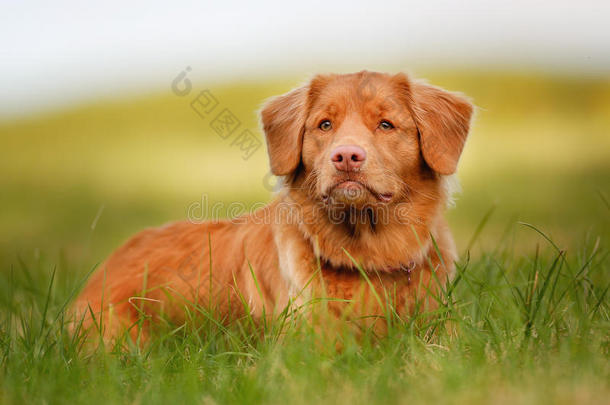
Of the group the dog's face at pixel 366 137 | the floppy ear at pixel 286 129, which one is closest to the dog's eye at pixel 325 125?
the dog's face at pixel 366 137

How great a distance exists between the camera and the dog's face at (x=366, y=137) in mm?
3369

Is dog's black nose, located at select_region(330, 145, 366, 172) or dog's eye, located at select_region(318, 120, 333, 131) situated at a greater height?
dog's eye, located at select_region(318, 120, 333, 131)

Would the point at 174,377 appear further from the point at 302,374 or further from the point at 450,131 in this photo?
the point at 450,131

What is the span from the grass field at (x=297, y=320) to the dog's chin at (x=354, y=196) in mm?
546

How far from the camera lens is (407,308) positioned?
343 centimetres

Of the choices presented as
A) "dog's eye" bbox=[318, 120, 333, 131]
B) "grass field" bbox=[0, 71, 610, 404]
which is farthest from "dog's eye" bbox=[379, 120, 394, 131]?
"grass field" bbox=[0, 71, 610, 404]

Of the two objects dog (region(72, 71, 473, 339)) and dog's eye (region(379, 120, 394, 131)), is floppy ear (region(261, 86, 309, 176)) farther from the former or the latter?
dog's eye (region(379, 120, 394, 131))

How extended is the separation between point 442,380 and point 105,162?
39.7 ft

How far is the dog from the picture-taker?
3.46m

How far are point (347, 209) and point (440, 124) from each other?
74cm

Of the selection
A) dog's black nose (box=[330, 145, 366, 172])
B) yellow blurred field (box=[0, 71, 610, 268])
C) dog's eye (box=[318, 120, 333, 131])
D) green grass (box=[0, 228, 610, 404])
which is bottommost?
yellow blurred field (box=[0, 71, 610, 268])

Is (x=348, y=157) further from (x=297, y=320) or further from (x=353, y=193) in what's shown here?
(x=297, y=320)

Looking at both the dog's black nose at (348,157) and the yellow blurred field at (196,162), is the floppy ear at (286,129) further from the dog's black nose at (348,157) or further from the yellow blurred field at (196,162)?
the yellow blurred field at (196,162)

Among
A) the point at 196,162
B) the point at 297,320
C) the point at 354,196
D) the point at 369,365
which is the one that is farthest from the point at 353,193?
the point at 196,162
